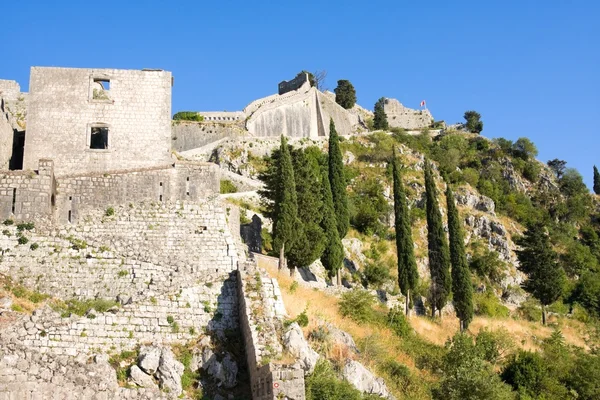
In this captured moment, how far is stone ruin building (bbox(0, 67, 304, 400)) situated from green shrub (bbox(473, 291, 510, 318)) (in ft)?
84.8

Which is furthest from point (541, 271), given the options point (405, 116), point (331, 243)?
point (405, 116)

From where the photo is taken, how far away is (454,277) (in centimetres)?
4431

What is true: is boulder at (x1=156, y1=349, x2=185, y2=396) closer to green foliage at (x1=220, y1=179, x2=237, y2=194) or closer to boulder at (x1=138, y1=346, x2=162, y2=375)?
boulder at (x1=138, y1=346, x2=162, y2=375)

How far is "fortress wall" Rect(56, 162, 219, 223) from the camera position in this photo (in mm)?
25219

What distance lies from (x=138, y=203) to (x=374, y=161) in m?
46.6

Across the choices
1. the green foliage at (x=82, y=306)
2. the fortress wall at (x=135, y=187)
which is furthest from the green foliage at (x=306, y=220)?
the green foliage at (x=82, y=306)

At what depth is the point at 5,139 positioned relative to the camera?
91.8ft

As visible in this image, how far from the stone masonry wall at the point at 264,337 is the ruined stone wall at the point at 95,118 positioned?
24.6ft

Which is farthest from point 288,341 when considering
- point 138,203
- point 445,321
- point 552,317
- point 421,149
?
point 421,149

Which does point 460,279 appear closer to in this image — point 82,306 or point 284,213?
point 284,213

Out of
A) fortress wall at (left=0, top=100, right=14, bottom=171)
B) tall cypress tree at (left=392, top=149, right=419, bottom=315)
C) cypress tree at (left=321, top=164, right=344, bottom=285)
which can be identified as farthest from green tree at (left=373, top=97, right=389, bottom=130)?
fortress wall at (left=0, top=100, right=14, bottom=171)

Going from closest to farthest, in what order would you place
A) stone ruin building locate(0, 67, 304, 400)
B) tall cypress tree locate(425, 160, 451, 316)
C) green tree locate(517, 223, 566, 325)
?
1. stone ruin building locate(0, 67, 304, 400)
2. tall cypress tree locate(425, 160, 451, 316)
3. green tree locate(517, 223, 566, 325)

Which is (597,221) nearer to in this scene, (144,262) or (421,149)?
(421,149)

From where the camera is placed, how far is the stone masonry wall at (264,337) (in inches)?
→ 707
